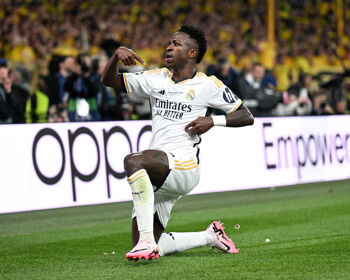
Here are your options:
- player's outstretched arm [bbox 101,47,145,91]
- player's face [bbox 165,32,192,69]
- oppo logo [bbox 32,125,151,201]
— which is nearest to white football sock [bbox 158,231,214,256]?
player's outstretched arm [bbox 101,47,145,91]

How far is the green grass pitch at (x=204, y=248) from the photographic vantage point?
19.4 feet

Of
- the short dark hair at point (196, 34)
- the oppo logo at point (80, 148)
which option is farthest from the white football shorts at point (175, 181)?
the oppo logo at point (80, 148)

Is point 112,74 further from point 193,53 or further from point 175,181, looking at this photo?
point 175,181

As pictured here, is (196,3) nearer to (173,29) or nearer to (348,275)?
(173,29)

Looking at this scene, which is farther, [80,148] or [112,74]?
[80,148]

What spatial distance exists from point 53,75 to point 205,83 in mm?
7567

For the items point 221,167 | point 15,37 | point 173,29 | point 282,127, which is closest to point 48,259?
point 221,167

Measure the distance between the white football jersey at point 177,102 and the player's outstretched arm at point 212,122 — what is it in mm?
63

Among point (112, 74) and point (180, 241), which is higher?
point (112, 74)

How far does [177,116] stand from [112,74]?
67 centimetres

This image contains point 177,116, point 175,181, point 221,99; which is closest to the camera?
point 175,181

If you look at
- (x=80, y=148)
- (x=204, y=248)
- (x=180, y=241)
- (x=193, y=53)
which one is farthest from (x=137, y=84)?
(x=80, y=148)

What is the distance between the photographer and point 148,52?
19.2 metres

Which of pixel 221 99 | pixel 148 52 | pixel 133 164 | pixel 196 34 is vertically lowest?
pixel 133 164
